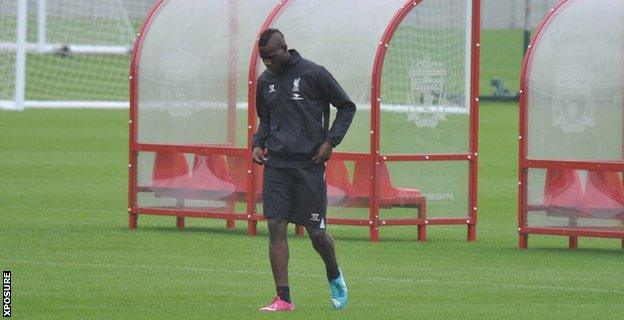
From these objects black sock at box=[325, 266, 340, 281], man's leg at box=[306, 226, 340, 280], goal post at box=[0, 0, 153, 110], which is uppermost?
goal post at box=[0, 0, 153, 110]

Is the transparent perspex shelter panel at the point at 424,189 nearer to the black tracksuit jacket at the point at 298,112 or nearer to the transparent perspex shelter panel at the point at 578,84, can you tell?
the transparent perspex shelter panel at the point at 578,84

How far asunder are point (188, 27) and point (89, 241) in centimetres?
301

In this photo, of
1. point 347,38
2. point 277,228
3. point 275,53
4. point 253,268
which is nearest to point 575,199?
point 347,38

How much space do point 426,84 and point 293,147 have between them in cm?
585

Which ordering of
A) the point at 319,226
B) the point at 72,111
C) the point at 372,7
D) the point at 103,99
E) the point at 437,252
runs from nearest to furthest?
1. the point at 319,226
2. the point at 437,252
3. the point at 372,7
4. the point at 72,111
5. the point at 103,99

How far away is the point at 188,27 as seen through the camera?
1947cm

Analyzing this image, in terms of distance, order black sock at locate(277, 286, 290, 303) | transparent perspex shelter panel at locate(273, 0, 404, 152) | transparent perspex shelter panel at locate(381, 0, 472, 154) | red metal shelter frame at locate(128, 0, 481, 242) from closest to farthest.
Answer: black sock at locate(277, 286, 290, 303) < red metal shelter frame at locate(128, 0, 481, 242) < transparent perspex shelter panel at locate(273, 0, 404, 152) < transparent perspex shelter panel at locate(381, 0, 472, 154)

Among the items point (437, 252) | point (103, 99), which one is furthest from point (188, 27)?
point (103, 99)

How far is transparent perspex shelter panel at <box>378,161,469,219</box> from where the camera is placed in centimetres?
1855

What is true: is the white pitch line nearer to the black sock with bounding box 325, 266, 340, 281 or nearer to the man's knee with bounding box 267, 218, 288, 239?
the black sock with bounding box 325, 266, 340, 281

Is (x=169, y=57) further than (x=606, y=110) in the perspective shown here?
Yes

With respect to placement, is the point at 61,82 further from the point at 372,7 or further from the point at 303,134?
the point at 303,134

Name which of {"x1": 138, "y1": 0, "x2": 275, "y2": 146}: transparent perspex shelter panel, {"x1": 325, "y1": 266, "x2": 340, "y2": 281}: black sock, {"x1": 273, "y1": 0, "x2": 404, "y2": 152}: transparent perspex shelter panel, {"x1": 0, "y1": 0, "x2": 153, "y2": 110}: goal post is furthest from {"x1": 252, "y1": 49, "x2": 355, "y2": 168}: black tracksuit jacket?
{"x1": 0, "y1": 0, "x2": 153, "y2": 110}: goal post

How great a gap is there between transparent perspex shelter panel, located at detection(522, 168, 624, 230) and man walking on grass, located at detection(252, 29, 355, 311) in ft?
16.4
